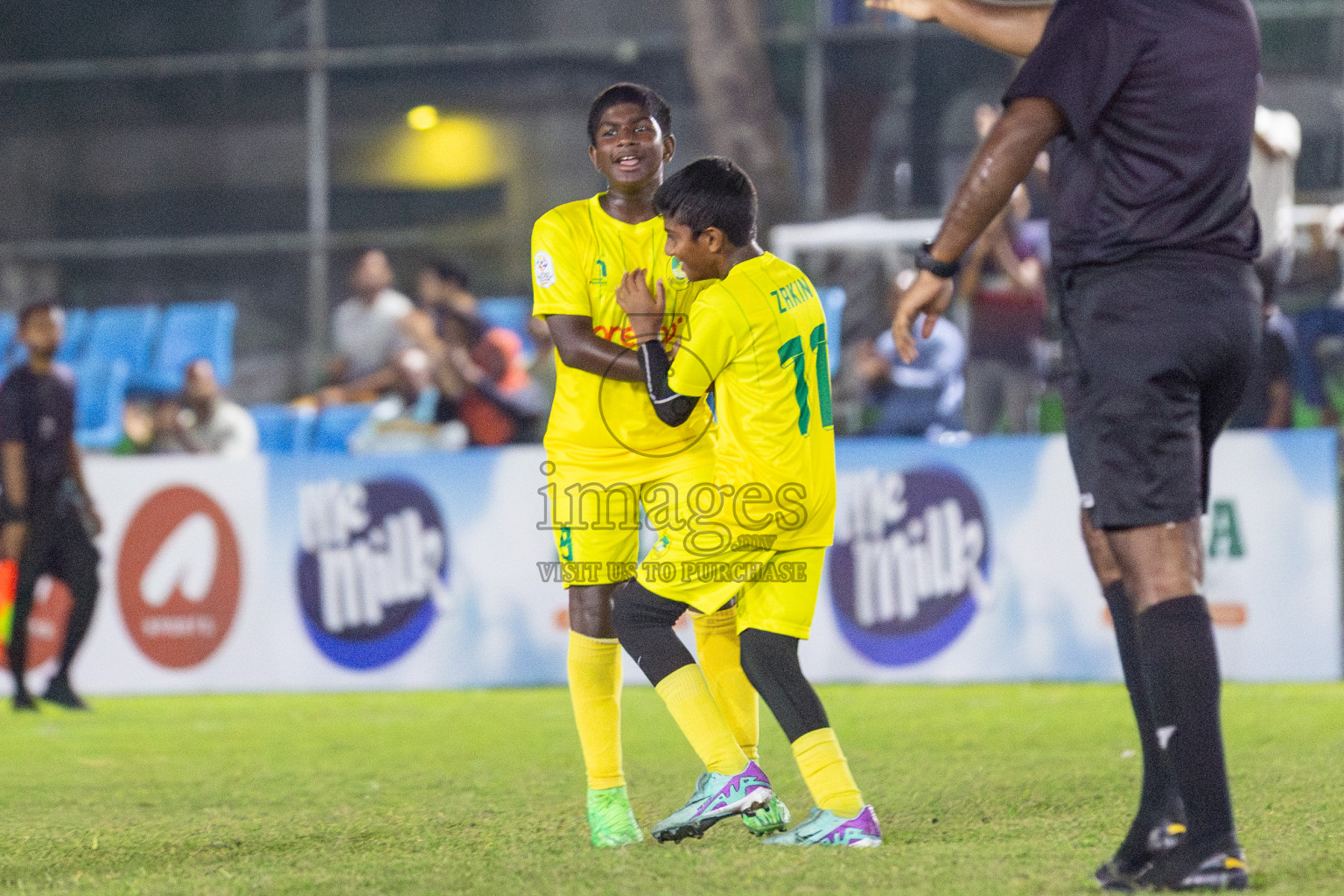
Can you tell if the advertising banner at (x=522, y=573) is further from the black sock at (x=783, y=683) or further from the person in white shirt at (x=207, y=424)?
the black sock at (x=783, y=683)

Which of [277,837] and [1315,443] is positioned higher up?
[1315,443]

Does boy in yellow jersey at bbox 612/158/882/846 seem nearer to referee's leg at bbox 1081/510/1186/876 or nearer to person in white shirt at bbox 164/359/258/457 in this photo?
referee's leg at bbox 1081/510/1186/876

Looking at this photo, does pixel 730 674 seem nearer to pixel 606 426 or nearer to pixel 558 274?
pixel 606 426

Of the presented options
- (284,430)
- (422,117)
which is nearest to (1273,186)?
(284,430)

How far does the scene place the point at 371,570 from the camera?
943 cm

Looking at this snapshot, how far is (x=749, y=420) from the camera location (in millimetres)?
4184

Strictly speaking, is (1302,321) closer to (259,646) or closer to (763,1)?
(763,1)

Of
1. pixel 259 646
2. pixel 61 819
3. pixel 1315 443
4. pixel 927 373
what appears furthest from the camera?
pixel 927 373

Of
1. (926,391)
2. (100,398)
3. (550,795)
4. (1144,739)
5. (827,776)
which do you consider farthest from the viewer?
(100,398)

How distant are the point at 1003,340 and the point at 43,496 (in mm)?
5573

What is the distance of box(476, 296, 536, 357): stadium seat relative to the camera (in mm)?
12867

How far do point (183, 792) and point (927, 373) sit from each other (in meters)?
6.10

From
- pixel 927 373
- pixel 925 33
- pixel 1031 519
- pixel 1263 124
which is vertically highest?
pixel 925 33

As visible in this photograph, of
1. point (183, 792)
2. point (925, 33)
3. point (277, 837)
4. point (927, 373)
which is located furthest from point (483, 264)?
point (277, 837)
